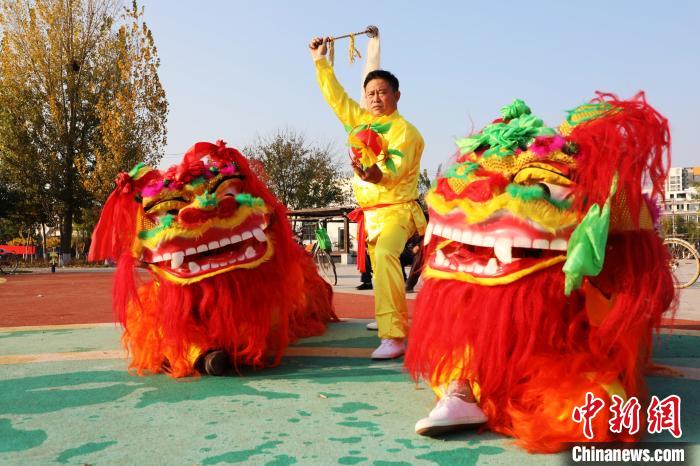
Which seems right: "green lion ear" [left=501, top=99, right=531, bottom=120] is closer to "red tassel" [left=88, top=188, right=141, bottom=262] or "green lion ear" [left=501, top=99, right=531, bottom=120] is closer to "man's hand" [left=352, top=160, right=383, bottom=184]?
"man's hand" [left=352, top=160, right=383, bottom=184]

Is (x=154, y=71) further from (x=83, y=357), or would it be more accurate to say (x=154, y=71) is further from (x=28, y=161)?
(x=83, y=357)

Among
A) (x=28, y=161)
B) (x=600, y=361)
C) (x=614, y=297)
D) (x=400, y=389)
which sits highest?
(x=28, y=161)

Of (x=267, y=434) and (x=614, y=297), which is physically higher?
(x=614, y=297)

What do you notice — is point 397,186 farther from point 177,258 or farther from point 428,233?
point 177,258

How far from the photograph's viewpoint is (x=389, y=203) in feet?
12.4

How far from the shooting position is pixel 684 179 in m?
97.8

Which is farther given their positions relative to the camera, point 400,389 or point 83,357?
point 83,357

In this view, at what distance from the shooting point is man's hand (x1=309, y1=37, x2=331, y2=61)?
165 inches

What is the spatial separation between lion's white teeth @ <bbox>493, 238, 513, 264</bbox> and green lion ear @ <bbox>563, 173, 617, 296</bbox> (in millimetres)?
215

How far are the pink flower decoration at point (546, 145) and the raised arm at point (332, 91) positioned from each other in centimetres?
197

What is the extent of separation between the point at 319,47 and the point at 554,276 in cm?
270

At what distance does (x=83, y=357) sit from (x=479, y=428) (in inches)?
112

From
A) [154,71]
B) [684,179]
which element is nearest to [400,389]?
[154,71]

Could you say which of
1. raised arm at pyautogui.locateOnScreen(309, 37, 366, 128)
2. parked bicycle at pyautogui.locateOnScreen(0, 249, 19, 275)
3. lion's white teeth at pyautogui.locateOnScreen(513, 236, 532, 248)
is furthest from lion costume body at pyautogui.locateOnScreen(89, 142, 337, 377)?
parked bicycle at pyautogui.locateOnScreen(0, 249, 19, 275)
